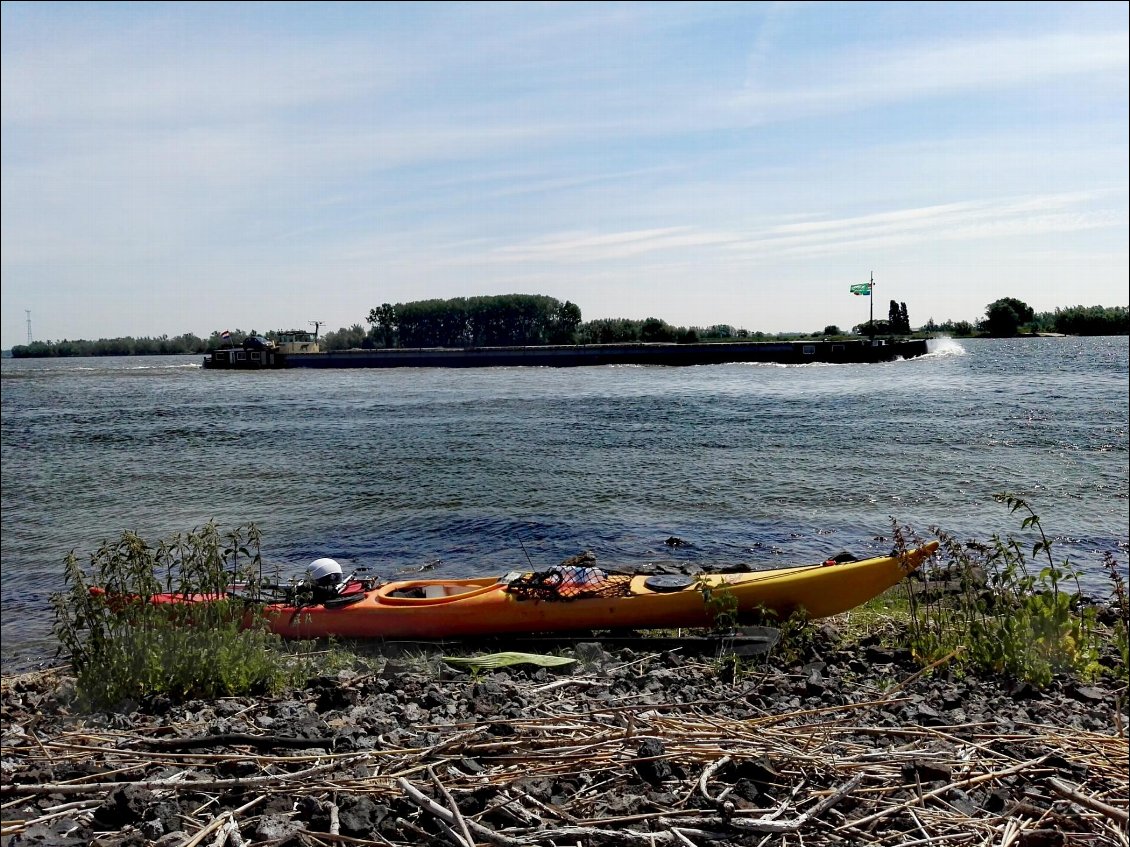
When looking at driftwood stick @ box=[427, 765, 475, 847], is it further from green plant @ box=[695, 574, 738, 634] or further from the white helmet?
the white helmet

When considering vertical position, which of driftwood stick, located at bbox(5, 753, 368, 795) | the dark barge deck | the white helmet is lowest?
the white helmet

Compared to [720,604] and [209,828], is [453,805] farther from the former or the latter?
[720,604]

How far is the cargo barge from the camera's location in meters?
72.3

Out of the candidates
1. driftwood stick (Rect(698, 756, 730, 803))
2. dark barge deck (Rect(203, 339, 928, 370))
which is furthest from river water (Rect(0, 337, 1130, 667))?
dark barge deck (Rect(203, 339, 928, 370))

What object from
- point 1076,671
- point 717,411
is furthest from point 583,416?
point 1076,671

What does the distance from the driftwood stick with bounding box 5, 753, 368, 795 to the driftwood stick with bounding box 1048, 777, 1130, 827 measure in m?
3.27

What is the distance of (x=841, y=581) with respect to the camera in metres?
8.48

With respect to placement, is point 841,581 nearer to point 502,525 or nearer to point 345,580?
point 345,580

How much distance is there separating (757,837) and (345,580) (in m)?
6.28

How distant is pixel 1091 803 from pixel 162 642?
19.4 ft

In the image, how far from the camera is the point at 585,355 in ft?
261

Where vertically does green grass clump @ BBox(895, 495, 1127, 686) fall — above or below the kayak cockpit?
above

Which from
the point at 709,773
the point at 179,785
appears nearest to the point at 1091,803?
the point at 709,773

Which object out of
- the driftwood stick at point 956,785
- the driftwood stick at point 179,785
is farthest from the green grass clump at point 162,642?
the driftwood stick at point 956,785
